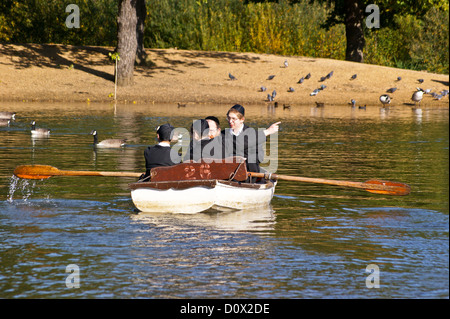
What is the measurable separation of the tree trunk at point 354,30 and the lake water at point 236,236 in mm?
23169

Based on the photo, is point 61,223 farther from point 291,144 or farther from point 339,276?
point 291,144

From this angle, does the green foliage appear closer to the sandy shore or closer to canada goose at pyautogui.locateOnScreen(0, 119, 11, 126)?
the sandy shore

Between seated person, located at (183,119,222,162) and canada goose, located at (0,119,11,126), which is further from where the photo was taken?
canada goose, located at (0,119,11,126)

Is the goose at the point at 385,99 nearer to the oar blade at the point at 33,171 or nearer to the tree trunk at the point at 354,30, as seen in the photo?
the tree trunk at the point at 354,30

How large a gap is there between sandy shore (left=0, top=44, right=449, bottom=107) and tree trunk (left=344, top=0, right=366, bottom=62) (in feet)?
7.91

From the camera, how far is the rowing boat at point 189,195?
12.2m

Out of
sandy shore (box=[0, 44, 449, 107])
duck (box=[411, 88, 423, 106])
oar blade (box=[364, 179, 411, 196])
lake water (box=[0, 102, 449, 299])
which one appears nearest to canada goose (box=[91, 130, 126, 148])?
lake water (box=[0, 102, 449, 299])

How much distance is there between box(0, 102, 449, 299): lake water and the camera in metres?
8.80

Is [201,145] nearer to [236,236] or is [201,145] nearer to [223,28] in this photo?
[236,236]

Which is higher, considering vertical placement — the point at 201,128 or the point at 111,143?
the point at 201,128

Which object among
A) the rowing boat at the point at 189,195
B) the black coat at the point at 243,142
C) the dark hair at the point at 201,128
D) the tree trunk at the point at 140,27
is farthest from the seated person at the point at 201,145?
the tree trunk at the point at 140,27

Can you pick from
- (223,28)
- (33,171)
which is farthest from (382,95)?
(33,171)

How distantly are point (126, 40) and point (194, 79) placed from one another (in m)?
4.07

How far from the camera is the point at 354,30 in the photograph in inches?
1677
